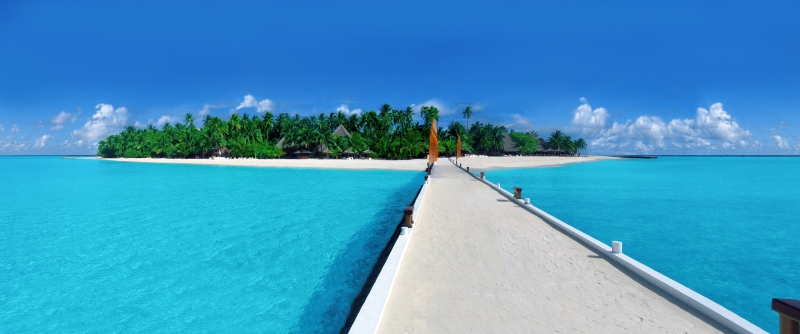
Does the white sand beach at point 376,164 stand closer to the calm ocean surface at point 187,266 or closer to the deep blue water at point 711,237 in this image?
the deep blue water at point 711,237

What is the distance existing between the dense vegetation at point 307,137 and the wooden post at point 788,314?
56813mm

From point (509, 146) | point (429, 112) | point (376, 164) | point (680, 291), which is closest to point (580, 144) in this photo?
point (509, 146)

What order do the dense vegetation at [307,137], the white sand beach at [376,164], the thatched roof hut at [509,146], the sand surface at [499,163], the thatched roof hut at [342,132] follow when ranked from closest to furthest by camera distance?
the white sand beach at [376,164], the sand surface at [499,163], the dense vegetation at [307,137], the thatched roof hut at [342,132], the thatched roof hut at [509,146]

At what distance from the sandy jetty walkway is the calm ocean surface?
5.53ft

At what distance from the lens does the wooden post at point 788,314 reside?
111 inches

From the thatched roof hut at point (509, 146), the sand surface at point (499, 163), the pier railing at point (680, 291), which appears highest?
the thatched roof hut at point (509, 146)

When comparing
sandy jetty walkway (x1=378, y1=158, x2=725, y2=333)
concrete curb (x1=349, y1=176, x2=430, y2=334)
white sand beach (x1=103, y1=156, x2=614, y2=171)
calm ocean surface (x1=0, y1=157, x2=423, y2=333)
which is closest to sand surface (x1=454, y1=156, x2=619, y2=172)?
white sand beach (x1=103, y1=156, x2=614, y2=171)

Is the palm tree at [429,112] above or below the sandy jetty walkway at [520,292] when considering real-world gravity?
above

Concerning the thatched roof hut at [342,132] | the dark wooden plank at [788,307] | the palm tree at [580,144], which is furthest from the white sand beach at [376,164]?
the palm tree at [580,144]

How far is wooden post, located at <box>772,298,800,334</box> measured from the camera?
2.82 metres

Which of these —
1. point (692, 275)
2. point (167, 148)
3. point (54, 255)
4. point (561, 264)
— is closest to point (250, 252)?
point (54, 255)

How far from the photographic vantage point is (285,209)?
15.6 metres

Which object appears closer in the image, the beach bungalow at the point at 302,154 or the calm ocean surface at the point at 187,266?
the calm ocean surface at the point at 187,266

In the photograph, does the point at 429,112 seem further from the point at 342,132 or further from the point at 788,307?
the point at 788,307
